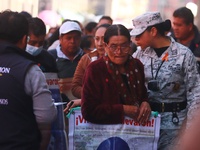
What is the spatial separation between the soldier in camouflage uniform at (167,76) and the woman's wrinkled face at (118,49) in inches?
12.7

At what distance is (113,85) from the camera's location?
5.04 m

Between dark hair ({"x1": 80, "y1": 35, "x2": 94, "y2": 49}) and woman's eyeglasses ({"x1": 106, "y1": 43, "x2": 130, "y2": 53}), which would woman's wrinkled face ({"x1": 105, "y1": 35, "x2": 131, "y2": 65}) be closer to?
woman's eyeglasses ({"x1": 106, "y1": 43, "x2": 130, "y2": 53})

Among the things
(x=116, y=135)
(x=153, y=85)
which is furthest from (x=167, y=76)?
(x=116, y=135)

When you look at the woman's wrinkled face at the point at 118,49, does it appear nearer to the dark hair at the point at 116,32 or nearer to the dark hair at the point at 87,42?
the dark hair at the point at 116,32

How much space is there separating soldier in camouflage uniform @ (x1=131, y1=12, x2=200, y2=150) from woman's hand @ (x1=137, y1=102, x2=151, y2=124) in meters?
0.26

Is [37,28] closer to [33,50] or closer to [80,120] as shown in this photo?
[33,50]

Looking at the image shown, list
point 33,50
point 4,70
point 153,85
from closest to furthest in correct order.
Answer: point 4,70
point 153,85
point 33,50

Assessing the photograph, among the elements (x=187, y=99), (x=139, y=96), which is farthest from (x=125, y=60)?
(x=187, y=99)

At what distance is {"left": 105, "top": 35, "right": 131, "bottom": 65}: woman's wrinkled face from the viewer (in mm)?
5141

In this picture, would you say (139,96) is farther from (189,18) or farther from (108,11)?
(108,11)

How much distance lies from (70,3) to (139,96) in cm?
4228

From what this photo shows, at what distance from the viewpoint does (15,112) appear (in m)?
4.25

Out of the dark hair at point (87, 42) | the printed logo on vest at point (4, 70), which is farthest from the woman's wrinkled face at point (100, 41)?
the dark hair at point (87, 42)

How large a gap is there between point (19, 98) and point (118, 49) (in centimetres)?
119
